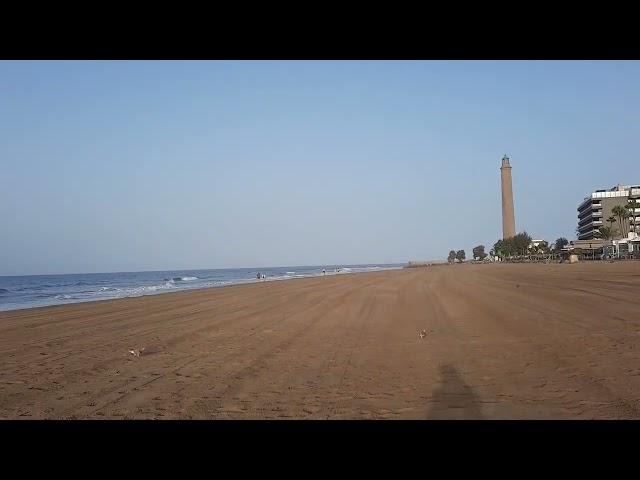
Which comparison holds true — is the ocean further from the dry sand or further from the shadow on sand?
the shadow on sand

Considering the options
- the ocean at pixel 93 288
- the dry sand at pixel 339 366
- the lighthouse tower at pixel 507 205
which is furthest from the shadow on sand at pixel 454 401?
the lighthouse tower at pixel 507 205

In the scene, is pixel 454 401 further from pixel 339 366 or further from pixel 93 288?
pixel 93 288

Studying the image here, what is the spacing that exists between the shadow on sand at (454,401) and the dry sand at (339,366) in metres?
0.02

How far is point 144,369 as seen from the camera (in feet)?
31.0

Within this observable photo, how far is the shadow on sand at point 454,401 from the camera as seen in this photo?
19.6ft

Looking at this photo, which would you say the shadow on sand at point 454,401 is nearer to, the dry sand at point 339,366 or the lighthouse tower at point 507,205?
the dry sand at point 339,366

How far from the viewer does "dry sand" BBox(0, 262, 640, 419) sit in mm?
6562

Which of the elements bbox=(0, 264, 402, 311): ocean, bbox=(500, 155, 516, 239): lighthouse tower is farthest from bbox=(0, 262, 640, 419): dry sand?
bbox=(500, 155, 516, 239): lighthouse tower

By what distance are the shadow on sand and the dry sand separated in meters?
0.02
